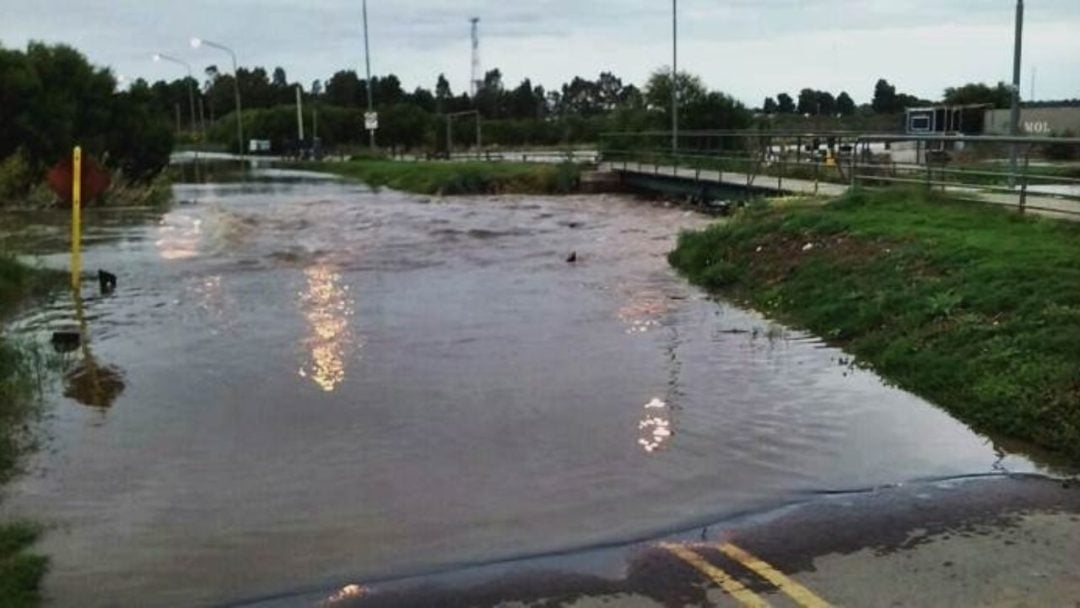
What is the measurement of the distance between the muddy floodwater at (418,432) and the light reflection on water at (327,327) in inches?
2.0

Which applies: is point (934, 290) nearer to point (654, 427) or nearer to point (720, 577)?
point (654, 427)

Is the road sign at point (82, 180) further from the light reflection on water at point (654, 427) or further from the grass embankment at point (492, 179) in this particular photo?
the grass embankment at point (492, 179)

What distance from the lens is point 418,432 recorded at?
30.0 ft

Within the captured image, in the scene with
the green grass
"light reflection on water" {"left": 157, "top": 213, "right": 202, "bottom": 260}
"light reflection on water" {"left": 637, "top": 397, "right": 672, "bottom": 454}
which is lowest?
"light reflection on water" {"left": 157, "top": 213, "right": 202, "bottom": 260}

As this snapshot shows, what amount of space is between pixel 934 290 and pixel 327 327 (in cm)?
691

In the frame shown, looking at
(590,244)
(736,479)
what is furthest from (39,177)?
(736,479)

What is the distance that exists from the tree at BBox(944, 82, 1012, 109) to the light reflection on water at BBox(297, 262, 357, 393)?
57167mm

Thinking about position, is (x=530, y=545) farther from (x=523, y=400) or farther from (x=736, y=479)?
(x=523, y=400)

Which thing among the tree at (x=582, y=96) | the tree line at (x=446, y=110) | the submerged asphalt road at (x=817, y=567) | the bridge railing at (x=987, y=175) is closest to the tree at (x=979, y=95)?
the tree line at (x=446, y=110)

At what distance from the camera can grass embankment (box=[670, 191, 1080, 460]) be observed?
30.2ft

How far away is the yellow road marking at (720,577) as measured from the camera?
18.6 feet

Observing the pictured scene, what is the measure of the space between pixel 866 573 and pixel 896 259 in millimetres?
9060

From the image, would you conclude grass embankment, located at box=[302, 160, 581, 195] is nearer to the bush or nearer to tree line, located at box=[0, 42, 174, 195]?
tree line, located at box=[0, 42, 174, 195]

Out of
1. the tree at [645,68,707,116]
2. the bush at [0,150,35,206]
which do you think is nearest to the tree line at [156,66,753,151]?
the tree at [645,68,707,116]
